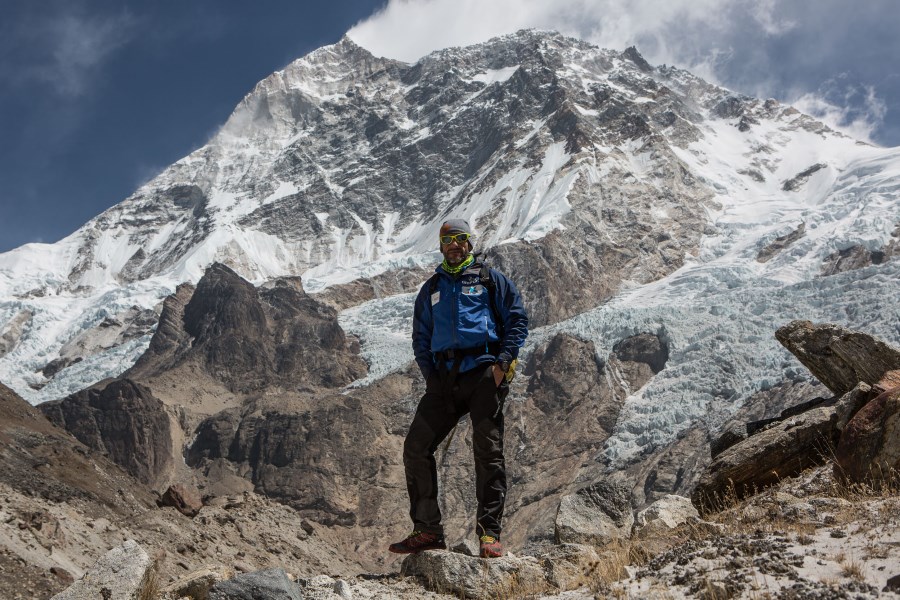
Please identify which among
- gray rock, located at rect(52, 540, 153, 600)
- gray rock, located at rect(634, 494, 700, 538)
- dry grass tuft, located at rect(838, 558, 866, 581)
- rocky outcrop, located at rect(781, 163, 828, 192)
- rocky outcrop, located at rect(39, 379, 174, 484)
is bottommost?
dry grass tuft, located at rect(838, 558, 866, 581)

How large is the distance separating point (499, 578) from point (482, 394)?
54.3 inches

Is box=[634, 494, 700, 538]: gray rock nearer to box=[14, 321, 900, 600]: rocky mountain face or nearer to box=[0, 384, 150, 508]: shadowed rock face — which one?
box=[14, 321, 900, 600]: rocky mountain face

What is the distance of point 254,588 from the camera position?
5328 mm

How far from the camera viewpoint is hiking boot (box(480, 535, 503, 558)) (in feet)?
20.8

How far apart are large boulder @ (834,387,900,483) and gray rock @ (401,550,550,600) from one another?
8.72ft

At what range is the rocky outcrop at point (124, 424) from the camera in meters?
75.8

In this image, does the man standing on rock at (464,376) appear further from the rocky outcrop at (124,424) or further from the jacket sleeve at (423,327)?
the rocky outcrop at (124,424)

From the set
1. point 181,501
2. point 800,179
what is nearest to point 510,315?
point 181,501

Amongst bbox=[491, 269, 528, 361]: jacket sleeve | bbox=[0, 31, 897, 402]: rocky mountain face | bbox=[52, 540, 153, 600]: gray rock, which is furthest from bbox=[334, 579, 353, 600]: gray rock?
bbox=[0, 31, 897, 402]: rocky mountain face

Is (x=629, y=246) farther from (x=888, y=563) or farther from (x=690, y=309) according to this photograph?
(x=888, y=563)

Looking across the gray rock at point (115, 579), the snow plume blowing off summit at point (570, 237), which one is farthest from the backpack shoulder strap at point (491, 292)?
the snow plume blowing off summit at point (570, 237)

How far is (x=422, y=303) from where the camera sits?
7.10 metres

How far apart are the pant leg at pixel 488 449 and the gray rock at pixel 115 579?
7.92 ft

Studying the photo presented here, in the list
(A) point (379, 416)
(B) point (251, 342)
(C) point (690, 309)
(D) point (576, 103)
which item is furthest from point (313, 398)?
(D) point (576, 103)
